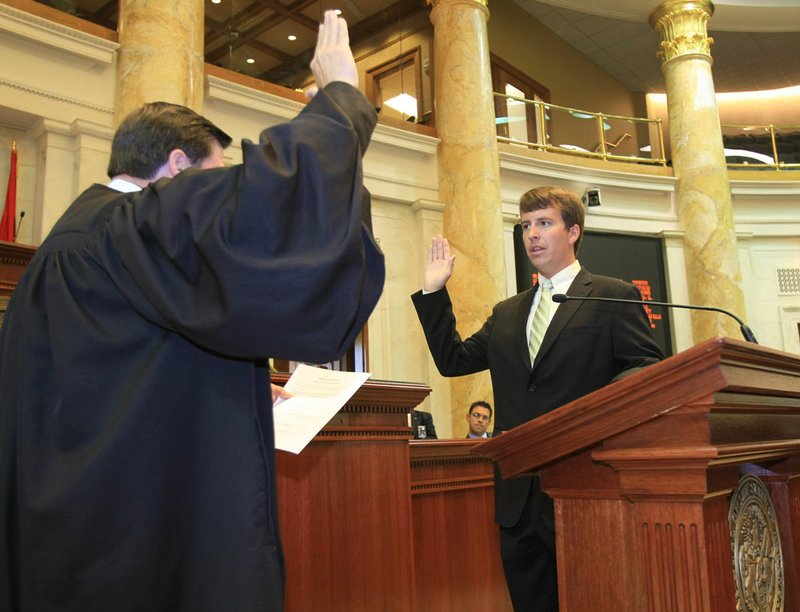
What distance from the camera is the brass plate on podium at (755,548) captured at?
5.17 feet

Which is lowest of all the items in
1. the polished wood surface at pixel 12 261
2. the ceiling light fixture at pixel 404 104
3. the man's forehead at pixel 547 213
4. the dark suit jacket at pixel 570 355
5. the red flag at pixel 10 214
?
the dark suit jacket at pixel 570 355

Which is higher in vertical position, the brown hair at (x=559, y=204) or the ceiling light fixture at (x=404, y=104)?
the ceiling light fixture at (x=404, y=104)

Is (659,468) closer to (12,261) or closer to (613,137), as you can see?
(12,261)

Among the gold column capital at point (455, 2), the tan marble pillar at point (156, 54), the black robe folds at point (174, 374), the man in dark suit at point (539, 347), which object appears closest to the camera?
the black robe folds at point (174, 374)

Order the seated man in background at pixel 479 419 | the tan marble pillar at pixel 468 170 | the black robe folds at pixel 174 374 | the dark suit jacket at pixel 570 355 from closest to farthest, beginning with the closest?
the black robe folds at pixel 174 374 < the dark suit jacket at pixel 570 355 < the seated man in background at pixel 479 419 < the tan marble pillar at pixel 468 170

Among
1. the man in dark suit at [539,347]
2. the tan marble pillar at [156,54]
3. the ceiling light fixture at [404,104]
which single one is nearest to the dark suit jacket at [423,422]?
the tan marble pillar at [156,54]

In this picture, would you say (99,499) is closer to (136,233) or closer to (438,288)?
(136,233)

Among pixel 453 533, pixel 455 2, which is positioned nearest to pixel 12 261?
pixel 453 533

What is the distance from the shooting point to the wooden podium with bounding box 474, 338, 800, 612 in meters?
1.45

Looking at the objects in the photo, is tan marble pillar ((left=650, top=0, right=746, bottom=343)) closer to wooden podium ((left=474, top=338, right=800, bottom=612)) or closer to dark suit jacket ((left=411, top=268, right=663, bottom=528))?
dark suit jacket ((left=411, top=268, right=663, bottom=528))

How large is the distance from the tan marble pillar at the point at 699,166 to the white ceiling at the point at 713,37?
0.60m

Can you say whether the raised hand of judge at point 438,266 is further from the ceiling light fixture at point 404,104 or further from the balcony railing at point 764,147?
the balcony railing at point 764,147

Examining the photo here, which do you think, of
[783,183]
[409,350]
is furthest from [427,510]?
[783,183]

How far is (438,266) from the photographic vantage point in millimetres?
2496
